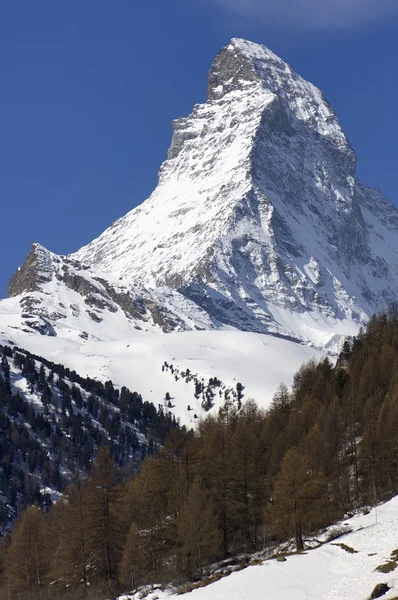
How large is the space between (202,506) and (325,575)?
69.1ft

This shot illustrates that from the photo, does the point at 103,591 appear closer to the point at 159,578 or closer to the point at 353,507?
the point at 159,578

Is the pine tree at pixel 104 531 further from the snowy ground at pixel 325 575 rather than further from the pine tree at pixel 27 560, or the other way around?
the snowy ground at pixel 325 575

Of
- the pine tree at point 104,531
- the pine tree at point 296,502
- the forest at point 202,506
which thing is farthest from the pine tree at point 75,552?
the pine tree at point 296,502

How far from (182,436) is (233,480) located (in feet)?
44.2

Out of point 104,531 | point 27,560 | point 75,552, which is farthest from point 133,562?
point 27,560

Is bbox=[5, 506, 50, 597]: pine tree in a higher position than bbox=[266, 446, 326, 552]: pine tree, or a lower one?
lower

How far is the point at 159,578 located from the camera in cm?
7300

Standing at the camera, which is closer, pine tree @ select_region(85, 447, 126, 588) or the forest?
the forest

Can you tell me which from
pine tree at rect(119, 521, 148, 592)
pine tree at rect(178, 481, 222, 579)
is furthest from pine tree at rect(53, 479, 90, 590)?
pine tree at rect(178, 481, 222, 579)

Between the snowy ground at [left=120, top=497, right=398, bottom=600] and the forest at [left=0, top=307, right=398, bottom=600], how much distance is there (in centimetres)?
749

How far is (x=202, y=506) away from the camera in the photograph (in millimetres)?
75250

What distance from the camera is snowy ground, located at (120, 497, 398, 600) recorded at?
52.0m

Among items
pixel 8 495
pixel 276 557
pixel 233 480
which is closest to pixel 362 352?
pixel 233 480

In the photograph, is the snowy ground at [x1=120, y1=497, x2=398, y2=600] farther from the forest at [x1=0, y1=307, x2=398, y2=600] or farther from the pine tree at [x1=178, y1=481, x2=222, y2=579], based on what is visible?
the forest at [x1=0, y1=307, x2=398, y2=600]
